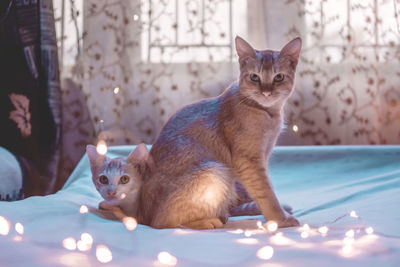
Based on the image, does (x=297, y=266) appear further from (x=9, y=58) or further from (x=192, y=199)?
(x=9, y=58)

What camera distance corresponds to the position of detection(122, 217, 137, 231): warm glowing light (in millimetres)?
872

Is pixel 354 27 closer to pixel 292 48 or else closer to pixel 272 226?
pixel 292 48

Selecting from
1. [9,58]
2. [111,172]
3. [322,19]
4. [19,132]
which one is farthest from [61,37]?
[322,19]

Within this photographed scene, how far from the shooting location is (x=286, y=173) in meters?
1.71

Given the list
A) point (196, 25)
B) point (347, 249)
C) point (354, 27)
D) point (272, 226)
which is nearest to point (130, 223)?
point (272, 226)

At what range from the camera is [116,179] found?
99 centimetres

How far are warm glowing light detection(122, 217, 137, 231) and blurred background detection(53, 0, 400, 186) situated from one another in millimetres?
1141

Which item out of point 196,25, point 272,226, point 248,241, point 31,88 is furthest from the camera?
point 196,25

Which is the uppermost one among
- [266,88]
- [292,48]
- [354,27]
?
[354,27]

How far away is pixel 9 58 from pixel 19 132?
15.6 inches

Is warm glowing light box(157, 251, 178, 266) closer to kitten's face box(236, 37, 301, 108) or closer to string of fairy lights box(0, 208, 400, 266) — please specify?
string of fairy lights box(0, 208, 400, 266)

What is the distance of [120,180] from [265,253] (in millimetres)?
486

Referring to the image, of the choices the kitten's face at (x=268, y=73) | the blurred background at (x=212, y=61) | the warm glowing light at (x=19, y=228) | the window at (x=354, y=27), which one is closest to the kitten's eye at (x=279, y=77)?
the kitten's face at (x=268, y=73)

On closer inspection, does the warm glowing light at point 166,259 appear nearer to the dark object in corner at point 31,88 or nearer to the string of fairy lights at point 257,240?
the string of fairy lights at point 257,240
